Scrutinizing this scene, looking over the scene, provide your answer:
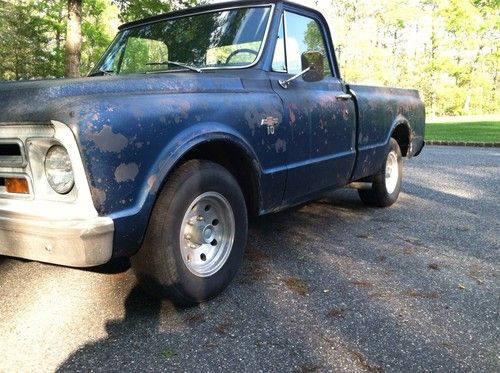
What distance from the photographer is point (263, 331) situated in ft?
8.13

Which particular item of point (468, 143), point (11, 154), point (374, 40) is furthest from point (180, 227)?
point (374, 40)

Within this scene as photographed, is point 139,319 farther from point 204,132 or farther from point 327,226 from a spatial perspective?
point 327,226

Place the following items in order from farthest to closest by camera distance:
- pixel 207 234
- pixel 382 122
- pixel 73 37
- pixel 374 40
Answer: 1. pixel 374 40
2. pixel 73 37
3. pixel 382 122
4. pixel 207 234

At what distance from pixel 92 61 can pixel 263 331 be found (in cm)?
1624

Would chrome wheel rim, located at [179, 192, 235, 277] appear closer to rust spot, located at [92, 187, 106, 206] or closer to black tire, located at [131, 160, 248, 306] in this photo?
black tire, located at [131, 160, 248, 306]

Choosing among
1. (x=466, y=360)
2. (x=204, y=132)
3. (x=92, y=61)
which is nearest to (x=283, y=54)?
(x=204, y=132)

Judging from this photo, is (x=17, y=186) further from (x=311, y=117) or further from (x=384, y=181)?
(x=384, y=181)

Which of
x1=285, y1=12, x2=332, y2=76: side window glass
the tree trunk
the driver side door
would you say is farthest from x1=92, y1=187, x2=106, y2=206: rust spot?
the tree trunk

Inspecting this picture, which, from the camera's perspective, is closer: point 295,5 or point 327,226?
point 295,5

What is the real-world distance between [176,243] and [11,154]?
933mm

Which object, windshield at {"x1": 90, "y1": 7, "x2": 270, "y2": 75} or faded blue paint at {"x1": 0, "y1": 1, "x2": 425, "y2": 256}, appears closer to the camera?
faded blue paint at {"x1": 0, "y1": 1, "x2": 425, "y2": 256}

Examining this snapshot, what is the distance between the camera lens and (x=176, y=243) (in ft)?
8.32

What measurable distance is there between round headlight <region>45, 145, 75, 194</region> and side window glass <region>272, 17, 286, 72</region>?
182cm

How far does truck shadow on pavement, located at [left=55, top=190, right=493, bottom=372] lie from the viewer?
220cm
